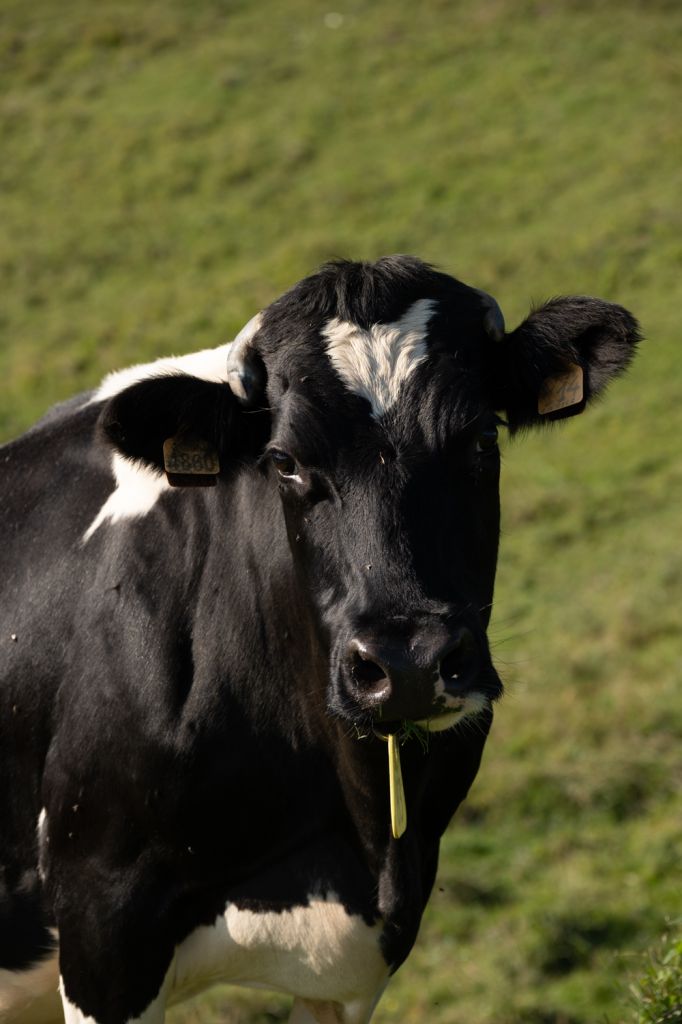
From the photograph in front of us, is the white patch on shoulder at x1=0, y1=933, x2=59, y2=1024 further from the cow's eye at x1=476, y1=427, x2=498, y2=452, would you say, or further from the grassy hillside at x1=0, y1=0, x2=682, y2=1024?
the grassy hillside at x1=0, y1=0, x2=682, y2=1024

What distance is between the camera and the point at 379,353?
4.53m

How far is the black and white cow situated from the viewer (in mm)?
4500

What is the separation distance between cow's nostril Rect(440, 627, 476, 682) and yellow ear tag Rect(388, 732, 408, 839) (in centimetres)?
40

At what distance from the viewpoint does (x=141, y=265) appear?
24.9 m

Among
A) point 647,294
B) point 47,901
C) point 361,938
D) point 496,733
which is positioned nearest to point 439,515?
point 361,938

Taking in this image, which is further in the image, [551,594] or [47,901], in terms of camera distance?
[551,594]

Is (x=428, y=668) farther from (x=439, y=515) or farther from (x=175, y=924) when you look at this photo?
(x=175, y=924)

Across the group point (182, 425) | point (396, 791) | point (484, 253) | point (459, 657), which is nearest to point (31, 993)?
point (396, 791)

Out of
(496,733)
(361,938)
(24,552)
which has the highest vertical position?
(24,552)

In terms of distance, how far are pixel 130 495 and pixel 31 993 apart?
70.0 inches

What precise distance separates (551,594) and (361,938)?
31.7ft

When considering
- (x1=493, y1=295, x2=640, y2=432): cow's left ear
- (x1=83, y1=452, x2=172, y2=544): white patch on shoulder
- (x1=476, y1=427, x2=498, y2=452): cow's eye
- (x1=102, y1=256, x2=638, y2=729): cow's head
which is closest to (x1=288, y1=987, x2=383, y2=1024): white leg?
(x1=102, y1=256, x2=638, y2=729): cow's head

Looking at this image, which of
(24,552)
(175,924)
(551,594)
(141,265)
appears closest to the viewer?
(175,924)

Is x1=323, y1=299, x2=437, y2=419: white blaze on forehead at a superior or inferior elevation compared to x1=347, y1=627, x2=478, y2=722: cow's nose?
superior
